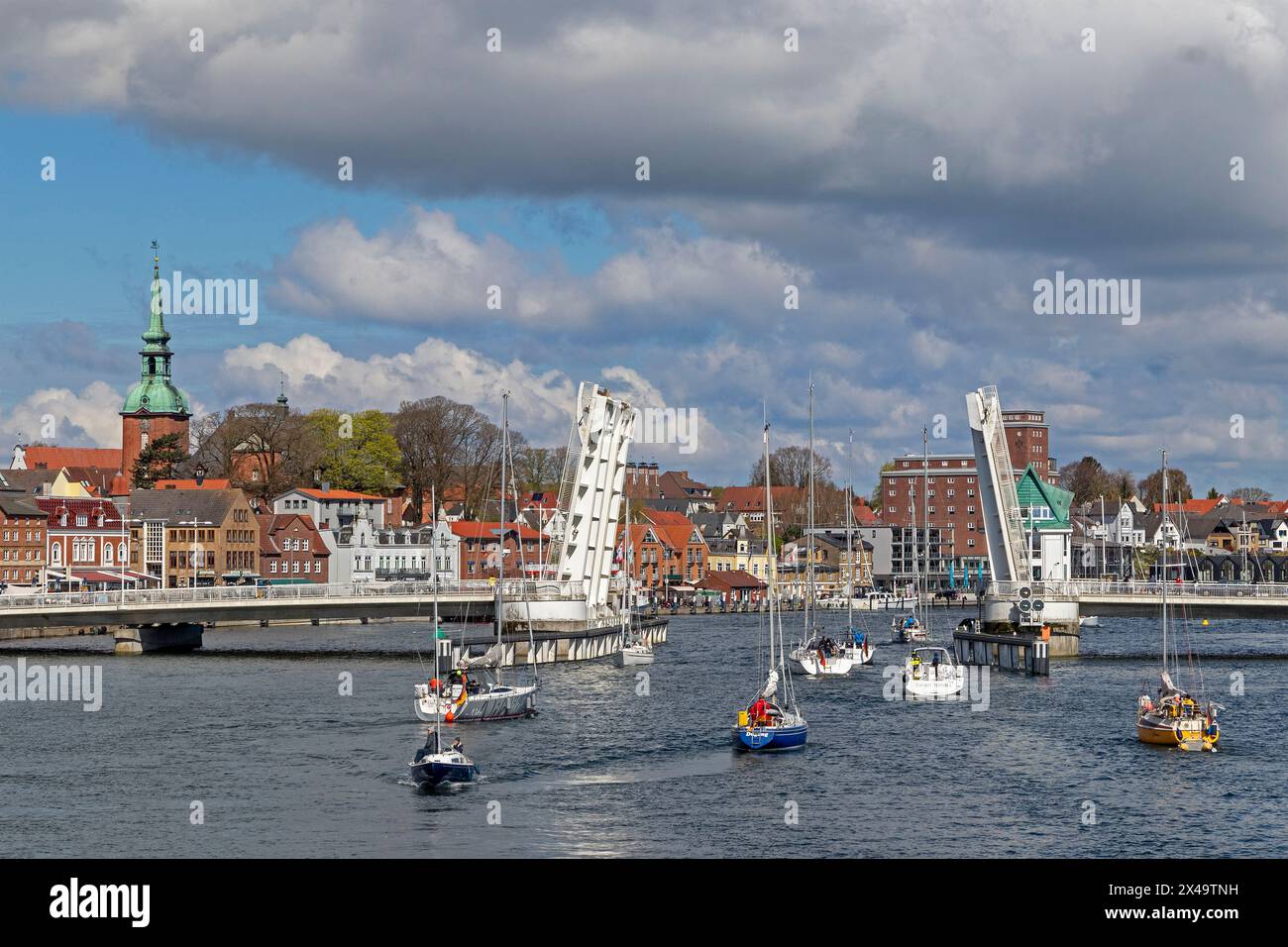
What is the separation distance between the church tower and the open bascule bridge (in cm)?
7717

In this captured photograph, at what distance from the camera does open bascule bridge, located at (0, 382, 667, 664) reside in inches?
3248

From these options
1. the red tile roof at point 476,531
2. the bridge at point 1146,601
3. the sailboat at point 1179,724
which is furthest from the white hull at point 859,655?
the red tile roof at point 476,531

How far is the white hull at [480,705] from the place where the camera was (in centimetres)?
5312

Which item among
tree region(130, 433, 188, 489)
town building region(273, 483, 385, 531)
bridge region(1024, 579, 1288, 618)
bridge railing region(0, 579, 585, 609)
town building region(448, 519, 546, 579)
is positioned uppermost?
tree region(130, 433, 188, 489)

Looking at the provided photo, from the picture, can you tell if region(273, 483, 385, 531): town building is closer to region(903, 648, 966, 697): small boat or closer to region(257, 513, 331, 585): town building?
region(257, 513, 331, 585): town building

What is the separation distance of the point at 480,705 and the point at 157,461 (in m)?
107

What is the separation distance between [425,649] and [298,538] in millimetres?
56150

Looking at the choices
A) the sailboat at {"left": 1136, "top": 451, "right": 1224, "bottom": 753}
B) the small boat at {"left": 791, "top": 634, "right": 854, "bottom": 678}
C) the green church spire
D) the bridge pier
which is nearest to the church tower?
the green church spire

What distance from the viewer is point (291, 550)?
142m

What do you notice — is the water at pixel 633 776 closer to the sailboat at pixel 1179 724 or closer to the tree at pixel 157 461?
the sailboat at pixel 1179 724

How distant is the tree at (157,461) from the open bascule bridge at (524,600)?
64.0 meters

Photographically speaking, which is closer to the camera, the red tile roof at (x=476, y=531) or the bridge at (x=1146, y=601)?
the bridge at (x=1146, y=601)

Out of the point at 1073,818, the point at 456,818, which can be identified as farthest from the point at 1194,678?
the point at 456,818

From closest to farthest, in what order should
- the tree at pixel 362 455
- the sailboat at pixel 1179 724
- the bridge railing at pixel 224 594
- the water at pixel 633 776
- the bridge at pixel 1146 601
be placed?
the water at pixel 633 776 → the sailboat at pixel 1179 724 → the bridge railing at pixel 224 594 → the bridge at pixel 1146 601 → the tree at pixel 362 455
